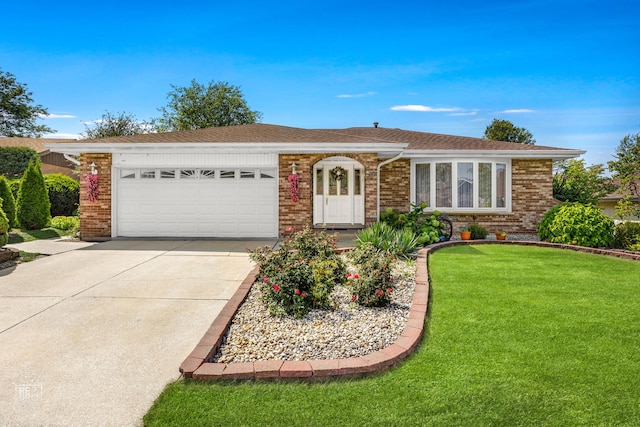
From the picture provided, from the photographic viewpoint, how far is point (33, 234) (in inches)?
492

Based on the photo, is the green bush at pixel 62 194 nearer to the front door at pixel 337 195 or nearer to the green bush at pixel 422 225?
the front door at pixel 337 195

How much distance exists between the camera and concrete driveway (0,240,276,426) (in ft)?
9.62

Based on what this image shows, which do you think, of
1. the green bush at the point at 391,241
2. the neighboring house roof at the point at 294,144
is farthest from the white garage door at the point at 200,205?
the green bush at the point at 391,241

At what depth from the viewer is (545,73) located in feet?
53.0

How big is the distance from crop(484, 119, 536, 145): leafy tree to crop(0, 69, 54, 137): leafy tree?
39.4 m

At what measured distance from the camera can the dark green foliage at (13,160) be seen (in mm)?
26547

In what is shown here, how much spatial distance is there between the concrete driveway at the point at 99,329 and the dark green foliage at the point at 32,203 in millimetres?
6715

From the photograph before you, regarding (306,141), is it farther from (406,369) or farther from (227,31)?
(406,369)

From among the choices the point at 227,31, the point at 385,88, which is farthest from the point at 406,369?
the point at 385,88

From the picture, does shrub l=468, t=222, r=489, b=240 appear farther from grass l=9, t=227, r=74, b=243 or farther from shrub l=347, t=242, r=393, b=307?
grass l=9, t=227, r=74, b=243

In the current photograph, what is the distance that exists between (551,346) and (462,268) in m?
3.43

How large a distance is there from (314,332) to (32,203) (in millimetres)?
13466

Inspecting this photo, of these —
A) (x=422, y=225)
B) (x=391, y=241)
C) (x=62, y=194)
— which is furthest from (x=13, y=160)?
(x=391, y=241)

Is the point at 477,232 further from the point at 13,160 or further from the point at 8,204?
the point at 13,160
